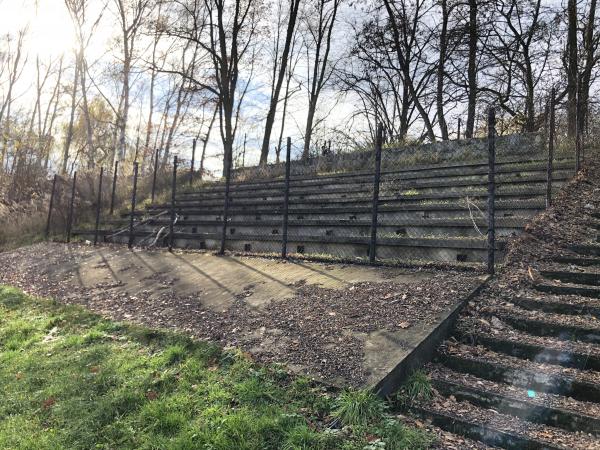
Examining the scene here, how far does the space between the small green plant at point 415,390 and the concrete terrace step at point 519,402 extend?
0.11 m

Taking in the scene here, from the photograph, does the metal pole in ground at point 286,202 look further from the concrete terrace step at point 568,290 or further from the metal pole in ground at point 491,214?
the concrete terrace step at point 568,290

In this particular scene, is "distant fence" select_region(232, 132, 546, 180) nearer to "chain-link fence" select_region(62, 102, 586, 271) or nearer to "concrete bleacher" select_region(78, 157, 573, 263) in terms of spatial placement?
"chain-link fence" select_region(62, 102, 586, 271)

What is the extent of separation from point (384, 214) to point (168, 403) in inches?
251

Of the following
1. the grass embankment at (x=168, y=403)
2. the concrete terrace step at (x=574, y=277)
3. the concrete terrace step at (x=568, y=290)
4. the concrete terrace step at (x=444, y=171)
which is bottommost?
the grass embankment at (x=168, y=403)

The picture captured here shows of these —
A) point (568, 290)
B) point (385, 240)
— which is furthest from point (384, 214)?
point (568, 290)

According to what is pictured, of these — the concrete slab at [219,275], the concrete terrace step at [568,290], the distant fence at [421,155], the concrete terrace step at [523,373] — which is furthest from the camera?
the distant fence at [421,155]

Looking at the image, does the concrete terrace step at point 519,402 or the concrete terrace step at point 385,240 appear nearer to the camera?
the concrete terrace step at point 519,402

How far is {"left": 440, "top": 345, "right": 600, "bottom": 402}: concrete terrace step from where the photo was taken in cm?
318

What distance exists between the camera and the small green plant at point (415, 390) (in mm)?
3285

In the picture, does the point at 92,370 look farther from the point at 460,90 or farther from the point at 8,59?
the point at 8,59

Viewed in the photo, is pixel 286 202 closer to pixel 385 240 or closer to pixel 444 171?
pixel 385 240

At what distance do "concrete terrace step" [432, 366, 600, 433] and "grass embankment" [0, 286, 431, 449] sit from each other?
0.64m

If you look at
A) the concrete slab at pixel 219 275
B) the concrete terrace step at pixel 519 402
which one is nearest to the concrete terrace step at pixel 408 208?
the concrete slab at pixel 219 275

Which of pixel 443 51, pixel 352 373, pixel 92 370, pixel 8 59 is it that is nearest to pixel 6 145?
pixel 8 59
